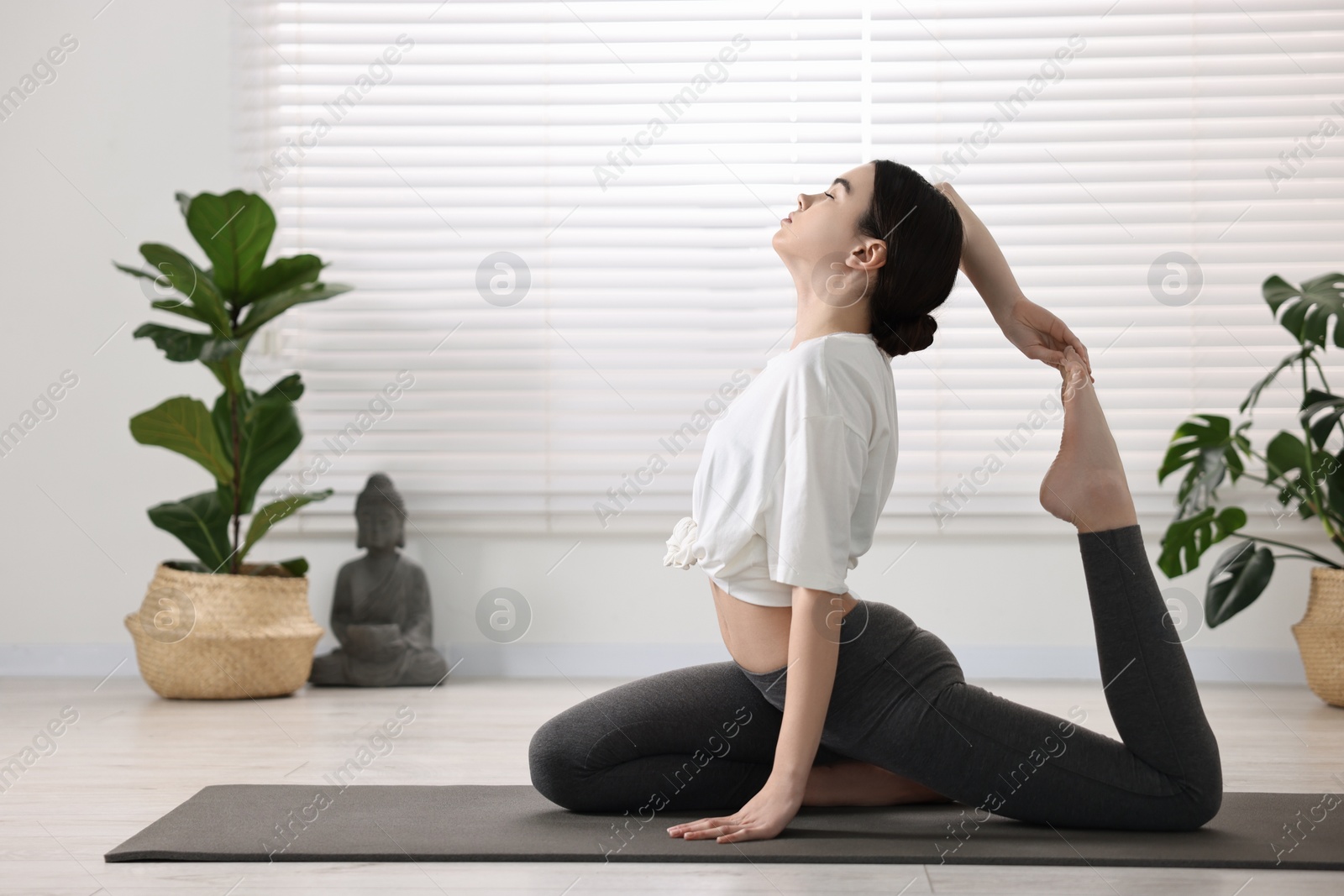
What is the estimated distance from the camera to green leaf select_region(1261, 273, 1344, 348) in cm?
246

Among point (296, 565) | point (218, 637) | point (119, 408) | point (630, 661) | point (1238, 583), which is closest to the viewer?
point (1238, 583)

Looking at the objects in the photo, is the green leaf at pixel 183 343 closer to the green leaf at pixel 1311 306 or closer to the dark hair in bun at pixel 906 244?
the dark hair in bun at pixel 906 244

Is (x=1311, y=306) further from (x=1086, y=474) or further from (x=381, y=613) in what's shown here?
(x=381, y=613)

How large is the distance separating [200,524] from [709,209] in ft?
4.98

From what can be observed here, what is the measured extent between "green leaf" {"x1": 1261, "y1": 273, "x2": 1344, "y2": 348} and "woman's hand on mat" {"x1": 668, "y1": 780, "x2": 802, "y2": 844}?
5.69 feet

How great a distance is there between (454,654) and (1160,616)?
6.71ft

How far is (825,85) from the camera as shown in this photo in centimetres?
308

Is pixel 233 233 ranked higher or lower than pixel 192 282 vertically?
higher

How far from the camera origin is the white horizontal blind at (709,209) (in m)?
3.03

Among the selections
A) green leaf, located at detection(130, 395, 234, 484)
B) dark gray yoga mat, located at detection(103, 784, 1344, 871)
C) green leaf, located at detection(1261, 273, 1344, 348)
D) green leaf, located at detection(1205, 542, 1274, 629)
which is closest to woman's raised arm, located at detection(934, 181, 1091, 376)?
dark gray yoga mat, located at detection(103, 784, 1344, 871)

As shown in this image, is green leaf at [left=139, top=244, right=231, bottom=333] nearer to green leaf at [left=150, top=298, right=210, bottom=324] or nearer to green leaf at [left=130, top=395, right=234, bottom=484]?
green leaf at [left=150, top=298, right=210, bottom=324]

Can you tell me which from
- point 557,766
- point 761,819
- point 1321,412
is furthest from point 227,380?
point 1321,412

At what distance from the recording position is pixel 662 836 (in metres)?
1.50

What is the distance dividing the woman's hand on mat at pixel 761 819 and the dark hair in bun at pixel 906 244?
597mm
